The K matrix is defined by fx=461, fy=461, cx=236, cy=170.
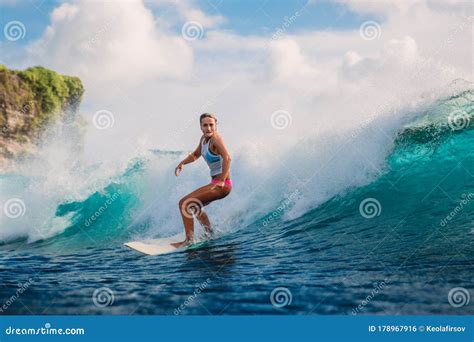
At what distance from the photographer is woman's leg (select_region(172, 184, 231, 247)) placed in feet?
17.6

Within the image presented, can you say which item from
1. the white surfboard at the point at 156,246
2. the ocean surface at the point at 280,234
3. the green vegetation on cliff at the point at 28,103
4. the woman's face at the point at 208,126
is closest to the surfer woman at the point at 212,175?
the woman's face at the point at 208,126

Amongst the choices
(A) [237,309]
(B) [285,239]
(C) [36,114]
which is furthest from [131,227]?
(C) [36,114]

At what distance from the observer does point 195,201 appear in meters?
5.43

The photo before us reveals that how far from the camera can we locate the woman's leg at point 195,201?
17.6ft

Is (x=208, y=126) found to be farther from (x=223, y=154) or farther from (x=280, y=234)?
(x=280, y=234)

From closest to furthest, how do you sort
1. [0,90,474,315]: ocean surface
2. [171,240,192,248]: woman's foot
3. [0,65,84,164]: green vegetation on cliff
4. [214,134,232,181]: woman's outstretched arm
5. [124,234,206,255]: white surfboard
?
[0,90,474,315]: ocean surface → [214,134,232,181]: woman's outstretched arm → [124,234,206,255]: white surfboard → [171,240,192,248]: woman's foot → [0,65,84,164]: green vegetation on cliff

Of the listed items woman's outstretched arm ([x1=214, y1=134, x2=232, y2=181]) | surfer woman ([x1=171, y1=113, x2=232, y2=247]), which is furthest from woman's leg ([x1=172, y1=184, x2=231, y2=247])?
woman's outstretched arm ([x1=214, y1=134, x2=232, y2=181])

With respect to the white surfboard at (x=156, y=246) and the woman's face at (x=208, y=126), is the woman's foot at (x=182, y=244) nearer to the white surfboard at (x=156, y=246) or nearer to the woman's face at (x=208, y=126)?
the white surfboard at (x=156, y=246)

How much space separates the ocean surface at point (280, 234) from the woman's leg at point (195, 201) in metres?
0.29

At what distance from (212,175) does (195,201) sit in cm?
37

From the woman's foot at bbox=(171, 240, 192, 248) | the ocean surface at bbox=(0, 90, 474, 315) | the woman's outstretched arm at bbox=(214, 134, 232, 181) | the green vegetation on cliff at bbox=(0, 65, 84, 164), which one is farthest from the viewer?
the green vegetation on cliff at bbox=(0, 65, 84, 164)

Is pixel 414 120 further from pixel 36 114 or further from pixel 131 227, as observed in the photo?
pixel 36 114

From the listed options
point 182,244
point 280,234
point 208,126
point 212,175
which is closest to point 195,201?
point 212,175

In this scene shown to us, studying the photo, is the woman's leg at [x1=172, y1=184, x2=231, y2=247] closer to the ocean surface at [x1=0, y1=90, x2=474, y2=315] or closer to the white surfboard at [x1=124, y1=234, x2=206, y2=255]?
the white surfboard at [x1=124, y1=234, x2=206, y2=255]
